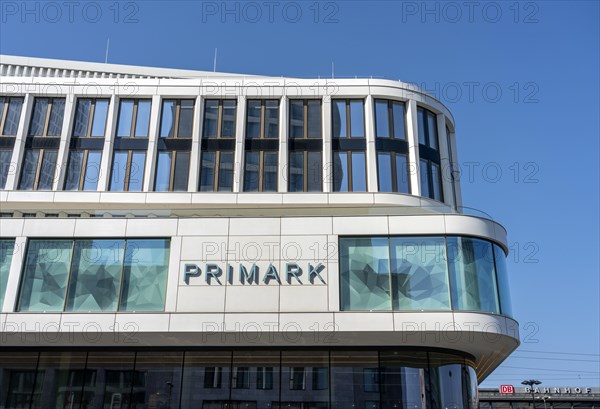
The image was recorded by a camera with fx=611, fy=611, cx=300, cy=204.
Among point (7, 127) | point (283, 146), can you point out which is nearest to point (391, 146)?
point (283, 146)

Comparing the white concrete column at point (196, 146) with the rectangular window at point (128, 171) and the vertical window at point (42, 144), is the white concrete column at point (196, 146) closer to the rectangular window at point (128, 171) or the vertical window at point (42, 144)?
the rectangular window at point (128, 171)

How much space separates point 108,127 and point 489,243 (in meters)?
18.4

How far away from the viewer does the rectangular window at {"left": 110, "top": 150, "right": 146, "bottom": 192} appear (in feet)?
92.7

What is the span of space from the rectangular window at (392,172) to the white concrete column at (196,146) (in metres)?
8.35

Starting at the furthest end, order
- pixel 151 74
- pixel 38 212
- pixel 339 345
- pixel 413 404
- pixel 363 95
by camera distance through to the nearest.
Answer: pixel 151 74 → pixel 363 95 → pixel 38 212 → pixel 339 345 → pixel 413 404

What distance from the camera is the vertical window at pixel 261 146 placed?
28.1 metres

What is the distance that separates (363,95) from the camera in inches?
1153

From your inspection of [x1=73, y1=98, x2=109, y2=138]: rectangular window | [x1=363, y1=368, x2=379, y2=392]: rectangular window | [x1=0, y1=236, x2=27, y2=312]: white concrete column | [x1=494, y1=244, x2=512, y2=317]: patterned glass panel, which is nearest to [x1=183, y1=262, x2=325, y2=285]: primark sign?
[x1=363, y1=368, x2=379, y2=392]: rectangular window

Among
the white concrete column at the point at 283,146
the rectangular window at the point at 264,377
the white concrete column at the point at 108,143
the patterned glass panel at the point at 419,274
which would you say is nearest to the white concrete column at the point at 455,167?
the white concrete column at the point at 283,146

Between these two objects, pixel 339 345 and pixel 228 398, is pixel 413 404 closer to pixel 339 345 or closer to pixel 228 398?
pixel 339 345

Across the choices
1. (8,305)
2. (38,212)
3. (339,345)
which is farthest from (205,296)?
(38,212)

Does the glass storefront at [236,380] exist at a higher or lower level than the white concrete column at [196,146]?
lower

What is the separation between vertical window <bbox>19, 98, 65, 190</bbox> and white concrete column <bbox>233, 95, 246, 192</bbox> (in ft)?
27.9

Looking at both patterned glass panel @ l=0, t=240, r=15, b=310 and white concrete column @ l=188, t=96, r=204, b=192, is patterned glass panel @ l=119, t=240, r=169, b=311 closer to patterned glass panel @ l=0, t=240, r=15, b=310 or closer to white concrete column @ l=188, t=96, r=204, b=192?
patterned glass panel @ l=0, t=240, r=15, b=310
